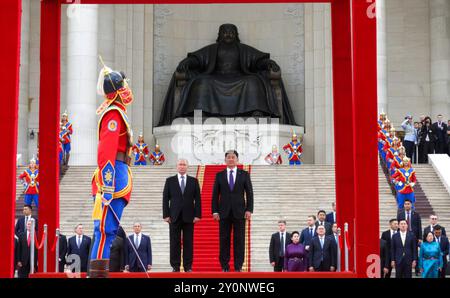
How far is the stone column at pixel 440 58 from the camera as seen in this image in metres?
37.5

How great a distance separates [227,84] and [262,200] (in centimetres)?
1168

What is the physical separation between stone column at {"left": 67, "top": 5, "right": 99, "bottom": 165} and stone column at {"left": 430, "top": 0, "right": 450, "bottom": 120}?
529 inches

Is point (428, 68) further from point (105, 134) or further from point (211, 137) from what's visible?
point (105, 134)

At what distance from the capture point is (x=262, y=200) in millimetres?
25266

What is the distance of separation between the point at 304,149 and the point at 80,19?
9.95 metres

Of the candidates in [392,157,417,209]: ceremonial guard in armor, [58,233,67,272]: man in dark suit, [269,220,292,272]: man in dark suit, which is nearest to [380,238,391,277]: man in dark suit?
[269,220,292,272]: man in dark suit

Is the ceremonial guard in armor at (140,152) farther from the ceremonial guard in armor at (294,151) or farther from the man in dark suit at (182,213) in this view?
the man in dark suit at (182,213)

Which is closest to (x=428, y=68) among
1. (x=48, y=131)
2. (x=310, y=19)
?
(x=310, y=19)

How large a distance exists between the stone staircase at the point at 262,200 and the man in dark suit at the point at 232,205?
6.09 metres

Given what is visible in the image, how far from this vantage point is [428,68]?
38.3m

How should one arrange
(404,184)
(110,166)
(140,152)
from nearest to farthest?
1. (110,166)
2. (404,184)
3. (140,152)

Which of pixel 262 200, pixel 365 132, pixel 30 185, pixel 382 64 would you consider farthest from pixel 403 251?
pixel 382 64

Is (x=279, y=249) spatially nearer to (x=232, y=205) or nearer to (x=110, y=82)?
(x=232, y=205)
